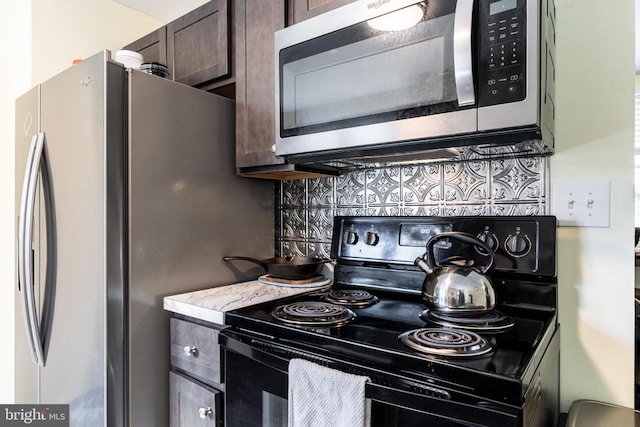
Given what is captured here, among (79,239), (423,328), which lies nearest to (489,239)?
(423,328)

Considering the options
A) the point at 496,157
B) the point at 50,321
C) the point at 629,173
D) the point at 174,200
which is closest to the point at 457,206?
the point at 496,157

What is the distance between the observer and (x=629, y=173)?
3.29 ft

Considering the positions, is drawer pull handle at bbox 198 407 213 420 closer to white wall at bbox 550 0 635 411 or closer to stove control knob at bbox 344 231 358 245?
stove control knob at bbox 344 231 358 245

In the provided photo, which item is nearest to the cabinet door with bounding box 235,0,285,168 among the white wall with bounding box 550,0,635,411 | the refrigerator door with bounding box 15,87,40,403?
the refrigerator door with bounding box 15,87,40,403

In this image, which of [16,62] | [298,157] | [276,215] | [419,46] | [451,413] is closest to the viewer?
[451,413]

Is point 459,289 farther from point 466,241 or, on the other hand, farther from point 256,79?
point 256,79

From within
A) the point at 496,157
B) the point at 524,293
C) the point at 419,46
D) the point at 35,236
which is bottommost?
the point at 524,293

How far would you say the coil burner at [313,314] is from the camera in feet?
3.07

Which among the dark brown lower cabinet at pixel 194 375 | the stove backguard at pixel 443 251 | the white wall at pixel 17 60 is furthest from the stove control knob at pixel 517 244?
the white wall at pixel 17 60

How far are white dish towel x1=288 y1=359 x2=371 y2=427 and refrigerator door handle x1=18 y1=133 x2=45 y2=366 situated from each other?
43.9 inches

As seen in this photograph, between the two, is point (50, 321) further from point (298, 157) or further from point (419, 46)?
point (419, 46)

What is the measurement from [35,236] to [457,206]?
5.08ft

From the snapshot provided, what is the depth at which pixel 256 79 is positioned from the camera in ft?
4.52

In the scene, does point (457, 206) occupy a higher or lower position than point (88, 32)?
lower
